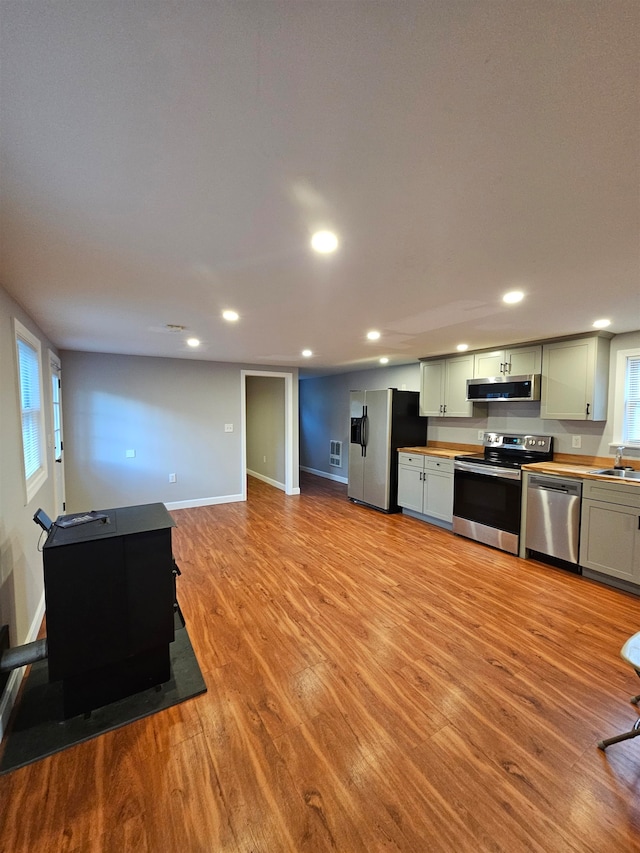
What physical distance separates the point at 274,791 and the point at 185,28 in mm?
2382

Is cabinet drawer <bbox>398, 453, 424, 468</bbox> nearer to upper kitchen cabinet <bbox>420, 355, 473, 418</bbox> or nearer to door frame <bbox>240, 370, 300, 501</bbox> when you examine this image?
upper kitchen cabinet <bbox>420, 355, 473, 418</bbox>

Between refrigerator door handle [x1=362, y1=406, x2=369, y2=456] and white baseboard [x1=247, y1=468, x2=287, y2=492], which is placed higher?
refrigerator door handle [x1=362, y1=406, x2=369, y2=456]

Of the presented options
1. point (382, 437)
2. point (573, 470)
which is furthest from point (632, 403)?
point (382, 437)

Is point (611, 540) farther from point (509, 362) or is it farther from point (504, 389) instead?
point (509, 362)

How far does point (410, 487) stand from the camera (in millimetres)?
5113

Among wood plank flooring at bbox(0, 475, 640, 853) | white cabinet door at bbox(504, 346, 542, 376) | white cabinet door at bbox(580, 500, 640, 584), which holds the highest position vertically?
white cabinet door at bbox(504, 346, 542, 376)

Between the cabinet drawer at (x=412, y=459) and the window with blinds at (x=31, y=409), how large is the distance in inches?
165

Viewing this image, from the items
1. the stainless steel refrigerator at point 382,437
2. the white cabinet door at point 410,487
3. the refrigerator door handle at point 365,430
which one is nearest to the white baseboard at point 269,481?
the stainless steel refrigerator at point 382,437

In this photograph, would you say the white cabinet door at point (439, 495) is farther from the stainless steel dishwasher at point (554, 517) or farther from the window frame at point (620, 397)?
the window frame at point (620, 397)

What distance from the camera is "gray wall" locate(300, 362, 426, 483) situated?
6472mm

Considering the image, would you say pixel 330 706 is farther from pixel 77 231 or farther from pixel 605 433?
pixel 605 433

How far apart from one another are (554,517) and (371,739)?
281 centimetres

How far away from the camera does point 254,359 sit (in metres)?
5.44

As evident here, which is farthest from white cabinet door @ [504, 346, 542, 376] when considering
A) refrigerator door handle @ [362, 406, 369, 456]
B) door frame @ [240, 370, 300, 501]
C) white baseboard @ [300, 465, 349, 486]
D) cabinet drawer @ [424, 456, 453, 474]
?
white baseboard @ [300, 465, 349, 486]
